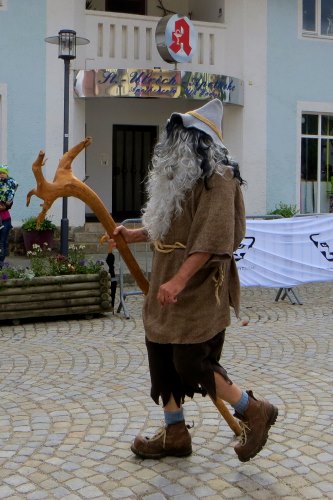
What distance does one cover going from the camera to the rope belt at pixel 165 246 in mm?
3820

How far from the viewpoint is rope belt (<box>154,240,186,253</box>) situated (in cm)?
382

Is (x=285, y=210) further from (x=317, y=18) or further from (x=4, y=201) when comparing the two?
(x=4, y=201)

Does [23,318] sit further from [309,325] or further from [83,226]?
[83,226]

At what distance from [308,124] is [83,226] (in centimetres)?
576

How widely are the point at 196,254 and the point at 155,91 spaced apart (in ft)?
35.6

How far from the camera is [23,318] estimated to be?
8148 mm

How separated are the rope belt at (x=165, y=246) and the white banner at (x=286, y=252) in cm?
559

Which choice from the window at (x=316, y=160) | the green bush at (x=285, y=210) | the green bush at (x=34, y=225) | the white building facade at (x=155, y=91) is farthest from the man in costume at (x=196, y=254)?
the window at (x=316, y=160)

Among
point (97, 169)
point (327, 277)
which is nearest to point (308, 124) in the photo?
point (97, 169)

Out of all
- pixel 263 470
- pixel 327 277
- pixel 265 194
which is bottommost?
pixel 263 470

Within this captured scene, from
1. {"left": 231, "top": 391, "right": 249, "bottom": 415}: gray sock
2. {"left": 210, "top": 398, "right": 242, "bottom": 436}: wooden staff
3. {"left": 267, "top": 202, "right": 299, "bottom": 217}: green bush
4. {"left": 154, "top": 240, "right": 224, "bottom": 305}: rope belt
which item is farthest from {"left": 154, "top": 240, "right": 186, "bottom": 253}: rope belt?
{"left": 267, "top": 202, "right": 299, "bottom": 217}: green bush

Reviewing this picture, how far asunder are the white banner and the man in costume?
18.2ft

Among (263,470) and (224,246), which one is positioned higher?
(224,246)

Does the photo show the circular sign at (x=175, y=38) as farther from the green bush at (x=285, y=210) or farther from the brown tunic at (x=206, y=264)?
the brown tunic at (x=206, y=264)
